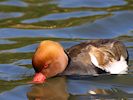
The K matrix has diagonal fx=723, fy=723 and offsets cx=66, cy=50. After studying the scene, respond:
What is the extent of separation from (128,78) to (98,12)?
4.43 metres

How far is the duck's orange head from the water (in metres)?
0.17

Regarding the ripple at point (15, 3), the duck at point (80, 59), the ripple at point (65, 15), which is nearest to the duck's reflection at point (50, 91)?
the duck at point (80, 59)

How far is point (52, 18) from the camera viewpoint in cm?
1590

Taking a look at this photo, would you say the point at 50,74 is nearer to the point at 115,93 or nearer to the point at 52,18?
the point at 115,93

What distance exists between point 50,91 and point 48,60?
1.72 ft

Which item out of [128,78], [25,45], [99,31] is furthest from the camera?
[99,31]

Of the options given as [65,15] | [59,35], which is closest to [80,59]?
[59,35]

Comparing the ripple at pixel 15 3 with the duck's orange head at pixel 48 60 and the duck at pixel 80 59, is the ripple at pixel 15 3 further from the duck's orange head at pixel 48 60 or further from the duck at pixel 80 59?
the duck's orange head at pixel 48 60

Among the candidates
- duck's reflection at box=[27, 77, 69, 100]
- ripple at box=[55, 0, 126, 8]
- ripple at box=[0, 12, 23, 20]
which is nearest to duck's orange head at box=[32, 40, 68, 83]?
duck's reflection at box=[27, 77, 69, 100]

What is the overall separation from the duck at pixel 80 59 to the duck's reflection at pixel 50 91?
0.35 ft

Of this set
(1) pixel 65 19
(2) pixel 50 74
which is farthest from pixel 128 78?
(1) pixel 65 19

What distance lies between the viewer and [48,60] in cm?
1155

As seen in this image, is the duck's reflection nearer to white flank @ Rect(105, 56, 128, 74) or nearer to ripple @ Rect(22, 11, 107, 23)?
white flank @ Rect(105, 56, 128, 74)

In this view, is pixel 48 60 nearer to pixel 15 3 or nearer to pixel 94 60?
pixel 94 60
